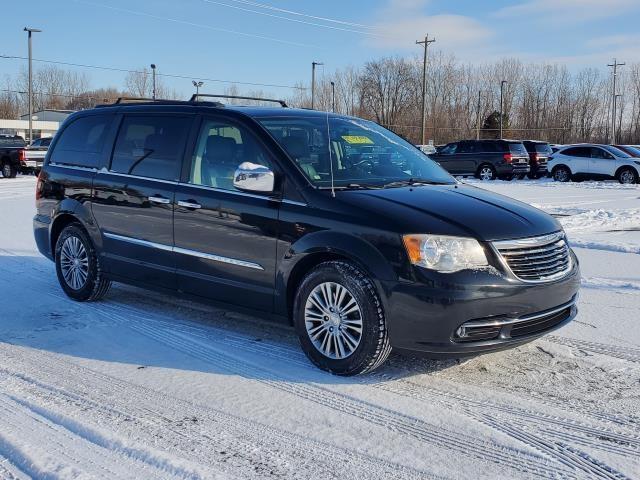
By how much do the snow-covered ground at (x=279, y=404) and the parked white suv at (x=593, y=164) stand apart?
68.7ft

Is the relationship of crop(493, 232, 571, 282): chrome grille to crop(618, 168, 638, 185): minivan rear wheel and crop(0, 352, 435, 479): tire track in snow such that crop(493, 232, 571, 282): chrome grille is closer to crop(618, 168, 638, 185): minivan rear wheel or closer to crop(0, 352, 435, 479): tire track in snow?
crop(0, 352, 435, 479): tire track in snow

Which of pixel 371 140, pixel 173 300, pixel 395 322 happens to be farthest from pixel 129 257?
pixel 395 322

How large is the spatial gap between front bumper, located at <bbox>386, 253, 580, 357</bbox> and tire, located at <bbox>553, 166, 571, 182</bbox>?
935 inches

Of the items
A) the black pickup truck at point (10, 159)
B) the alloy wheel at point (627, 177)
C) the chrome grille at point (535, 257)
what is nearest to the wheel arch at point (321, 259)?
the chrome grille at point (535, 257)

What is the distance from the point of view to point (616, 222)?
40.3ft

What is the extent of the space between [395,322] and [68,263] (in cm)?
375

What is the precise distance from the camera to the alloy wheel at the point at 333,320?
447 centimetres

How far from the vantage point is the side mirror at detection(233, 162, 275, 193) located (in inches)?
192

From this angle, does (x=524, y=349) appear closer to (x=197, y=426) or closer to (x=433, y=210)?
(x=433, y=210)

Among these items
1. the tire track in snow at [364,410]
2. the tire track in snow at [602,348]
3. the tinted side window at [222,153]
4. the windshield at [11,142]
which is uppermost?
the windshield at [11,142]

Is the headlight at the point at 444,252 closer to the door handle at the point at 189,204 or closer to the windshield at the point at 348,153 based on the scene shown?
the windshield at the point at 348,153

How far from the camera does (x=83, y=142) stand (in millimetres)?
6762

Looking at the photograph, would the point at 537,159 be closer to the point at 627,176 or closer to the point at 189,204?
the point at 627,176

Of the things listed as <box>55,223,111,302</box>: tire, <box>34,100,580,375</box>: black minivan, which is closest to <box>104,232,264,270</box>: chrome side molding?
<box>34,100,580,375</box>: black minivan
